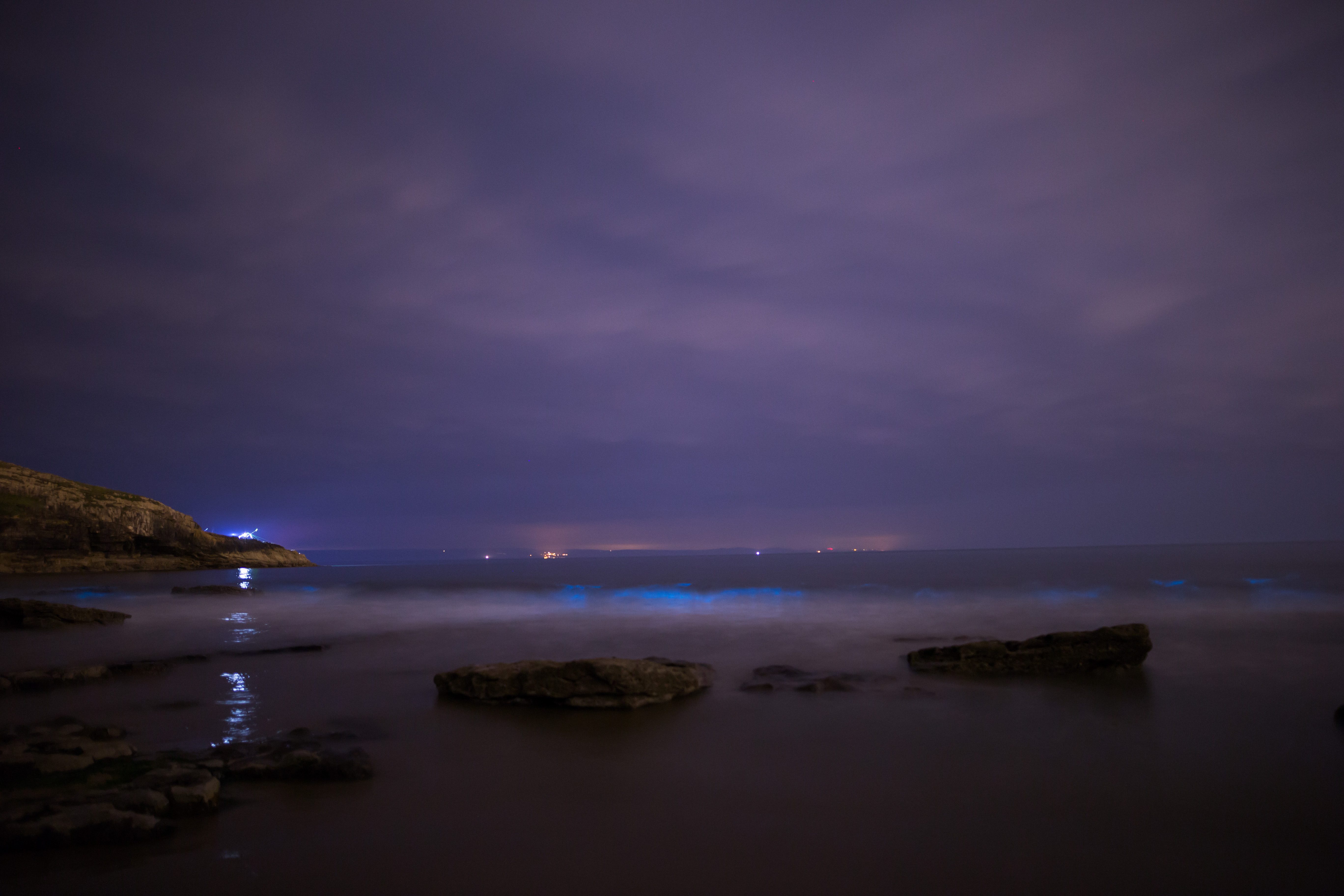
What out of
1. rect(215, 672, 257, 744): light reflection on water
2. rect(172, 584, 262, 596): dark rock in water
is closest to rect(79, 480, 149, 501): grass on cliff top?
rect(172, 584, 262, 596): dark rock in water

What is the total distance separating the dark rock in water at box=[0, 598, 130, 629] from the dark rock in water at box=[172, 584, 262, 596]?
14.5 m

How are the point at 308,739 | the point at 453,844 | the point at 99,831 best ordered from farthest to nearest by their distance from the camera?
1. the point at 308,739
2. the point at 453,844
3. the point at 99,831

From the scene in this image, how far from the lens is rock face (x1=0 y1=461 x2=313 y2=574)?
50.8m

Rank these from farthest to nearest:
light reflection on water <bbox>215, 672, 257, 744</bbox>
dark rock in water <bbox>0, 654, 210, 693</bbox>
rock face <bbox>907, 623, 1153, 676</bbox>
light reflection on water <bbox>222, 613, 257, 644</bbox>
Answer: light reflection on water <bbox>222, 613, 257, 644</bbox>
rock face <bbox>907, 623, 1153, 676</bbox>
dark rock in water <bbox>0, 654, 210, 693</bbox>
light reflection on water <bbox>215, 672, 257, 744</bbox>

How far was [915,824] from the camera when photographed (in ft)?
20.3

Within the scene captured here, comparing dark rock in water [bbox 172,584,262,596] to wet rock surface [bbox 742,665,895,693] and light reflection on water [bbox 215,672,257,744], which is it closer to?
light reflection on water [bbox 215,672,257,744]

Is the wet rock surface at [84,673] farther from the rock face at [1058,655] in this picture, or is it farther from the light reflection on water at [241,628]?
the rock face at [1058,655]

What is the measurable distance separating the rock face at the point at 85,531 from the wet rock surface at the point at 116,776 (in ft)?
196

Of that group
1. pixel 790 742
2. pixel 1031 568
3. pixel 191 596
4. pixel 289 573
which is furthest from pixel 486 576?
pixel 790 742

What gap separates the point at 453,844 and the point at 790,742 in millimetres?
4781

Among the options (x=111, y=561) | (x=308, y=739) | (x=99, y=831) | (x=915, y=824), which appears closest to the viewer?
(x=99, y=831)

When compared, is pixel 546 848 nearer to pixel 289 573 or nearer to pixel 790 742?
pixel 790 742

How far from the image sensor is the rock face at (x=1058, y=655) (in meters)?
13.1

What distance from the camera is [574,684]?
10680 millimetres
